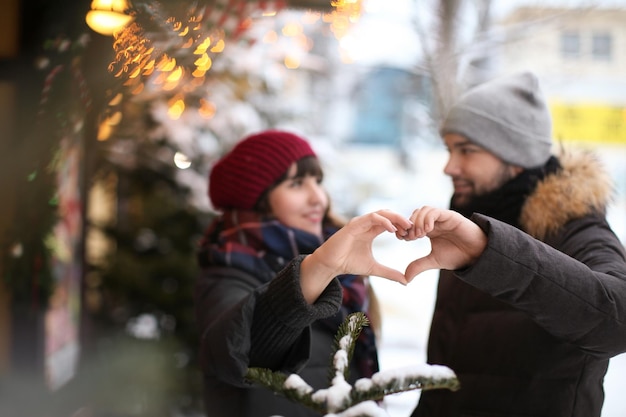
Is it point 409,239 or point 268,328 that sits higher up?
point 409,239

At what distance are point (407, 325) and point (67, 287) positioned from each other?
1991 mm

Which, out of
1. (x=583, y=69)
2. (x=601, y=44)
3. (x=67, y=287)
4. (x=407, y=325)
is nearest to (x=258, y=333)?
(x=407, y=325)

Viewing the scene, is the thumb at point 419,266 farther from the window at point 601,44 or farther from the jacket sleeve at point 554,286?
the window at point 601,44

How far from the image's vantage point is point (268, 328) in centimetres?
155

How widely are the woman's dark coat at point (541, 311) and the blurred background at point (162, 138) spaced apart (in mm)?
133

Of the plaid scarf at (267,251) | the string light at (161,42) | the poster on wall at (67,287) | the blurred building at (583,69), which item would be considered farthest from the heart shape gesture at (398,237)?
the blurred building at (583,69)

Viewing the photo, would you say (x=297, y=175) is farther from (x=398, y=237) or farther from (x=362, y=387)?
(x=362, y=387)

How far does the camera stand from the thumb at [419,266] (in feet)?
4.47

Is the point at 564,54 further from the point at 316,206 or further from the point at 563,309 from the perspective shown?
the point at 563,309

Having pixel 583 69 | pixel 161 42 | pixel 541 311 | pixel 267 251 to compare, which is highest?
pixel 161 42

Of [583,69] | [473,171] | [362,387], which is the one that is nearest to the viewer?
[362,387]

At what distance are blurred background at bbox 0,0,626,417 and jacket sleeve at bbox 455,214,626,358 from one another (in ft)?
0.47

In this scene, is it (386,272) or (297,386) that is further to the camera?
(386,272)

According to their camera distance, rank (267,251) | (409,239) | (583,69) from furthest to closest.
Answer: (583,69)
(267,251)
(409,239)
